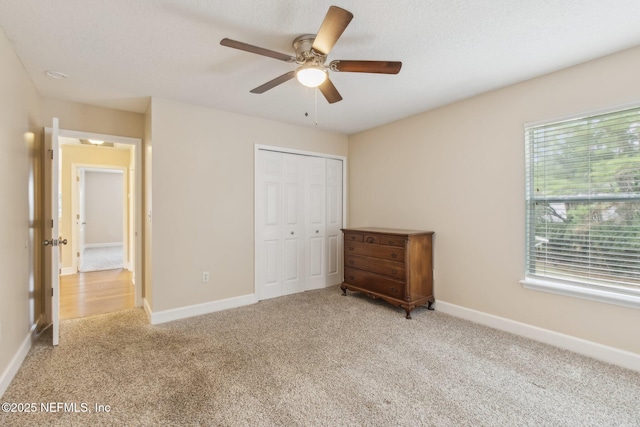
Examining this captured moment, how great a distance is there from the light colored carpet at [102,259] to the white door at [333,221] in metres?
4.49

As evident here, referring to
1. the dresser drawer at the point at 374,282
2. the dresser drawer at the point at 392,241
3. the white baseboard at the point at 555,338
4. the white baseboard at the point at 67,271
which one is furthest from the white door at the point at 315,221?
the white baseboard at the point at 67,271

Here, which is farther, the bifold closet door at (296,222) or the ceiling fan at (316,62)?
the bifold closet door at (296,222)

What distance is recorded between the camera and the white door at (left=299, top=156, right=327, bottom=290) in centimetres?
435

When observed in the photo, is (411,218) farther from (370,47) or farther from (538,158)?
(370,47)

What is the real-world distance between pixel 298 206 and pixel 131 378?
2.70m

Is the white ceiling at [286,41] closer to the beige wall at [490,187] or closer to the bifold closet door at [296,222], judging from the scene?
the beige wall at [490,187]

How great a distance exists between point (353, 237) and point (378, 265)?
1.79ft

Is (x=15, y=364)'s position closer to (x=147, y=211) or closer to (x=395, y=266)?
(x=147, y=211)

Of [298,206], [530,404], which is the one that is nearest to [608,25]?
[530,404]

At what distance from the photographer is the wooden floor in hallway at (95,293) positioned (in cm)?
352

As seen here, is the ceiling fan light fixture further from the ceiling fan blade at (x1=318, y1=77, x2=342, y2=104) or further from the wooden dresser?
the wooden dresser

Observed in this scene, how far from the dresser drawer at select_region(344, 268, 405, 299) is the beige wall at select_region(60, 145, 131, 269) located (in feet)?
15.9

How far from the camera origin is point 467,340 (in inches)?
105

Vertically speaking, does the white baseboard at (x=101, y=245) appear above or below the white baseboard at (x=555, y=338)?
above
